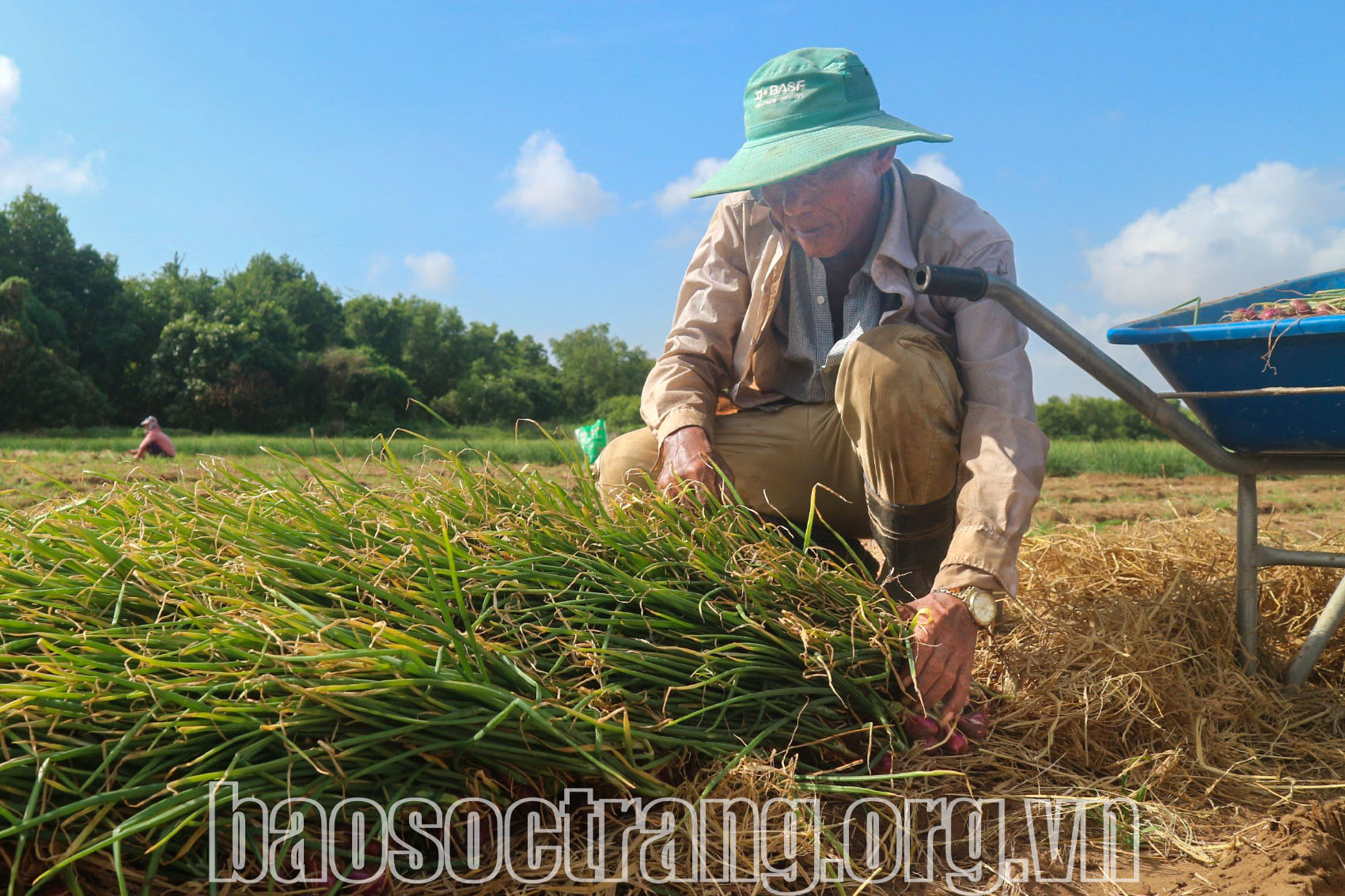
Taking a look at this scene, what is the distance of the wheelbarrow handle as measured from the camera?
156 cm

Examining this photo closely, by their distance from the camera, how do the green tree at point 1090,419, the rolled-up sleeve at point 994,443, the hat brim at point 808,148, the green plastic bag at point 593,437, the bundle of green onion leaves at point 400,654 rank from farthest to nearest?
the green tree at point 1090,419 → the green plastic bag at point 593,437 → the hat brim at point 808,148 → the rolled-up sleeve at point 994,443 → the bundle of green onion leaves at point 400,654

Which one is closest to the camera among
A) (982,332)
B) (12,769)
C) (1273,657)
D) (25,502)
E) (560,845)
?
(12,769)

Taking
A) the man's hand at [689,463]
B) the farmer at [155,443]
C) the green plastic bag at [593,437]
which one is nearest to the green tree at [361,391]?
the farmer at [155,443]

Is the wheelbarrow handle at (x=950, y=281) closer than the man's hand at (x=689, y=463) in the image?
Yes

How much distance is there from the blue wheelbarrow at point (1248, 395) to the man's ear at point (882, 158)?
448 mm

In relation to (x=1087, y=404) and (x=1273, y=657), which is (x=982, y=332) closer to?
(x=1273, y=657)

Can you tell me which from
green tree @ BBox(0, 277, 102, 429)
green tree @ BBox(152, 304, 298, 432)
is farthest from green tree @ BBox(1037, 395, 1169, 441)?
green tree @ BBox(0, 277, 102, 429)

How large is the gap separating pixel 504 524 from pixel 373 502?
0.85 ft

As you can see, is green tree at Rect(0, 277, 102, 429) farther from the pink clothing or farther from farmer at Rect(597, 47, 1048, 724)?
farmer at Rect(597, 47, 1048, 724)

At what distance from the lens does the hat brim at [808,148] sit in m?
1.77

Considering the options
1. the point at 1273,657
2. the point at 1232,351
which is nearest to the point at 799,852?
the point at 1232,351

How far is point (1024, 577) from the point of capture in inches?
102

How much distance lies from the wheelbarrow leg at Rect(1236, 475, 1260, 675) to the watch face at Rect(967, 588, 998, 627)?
3.33ft

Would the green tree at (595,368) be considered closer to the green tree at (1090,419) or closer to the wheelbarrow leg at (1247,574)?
the green tree at (1090,419)
